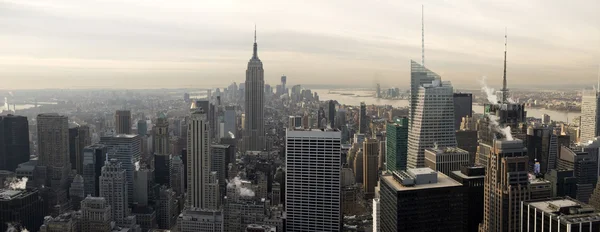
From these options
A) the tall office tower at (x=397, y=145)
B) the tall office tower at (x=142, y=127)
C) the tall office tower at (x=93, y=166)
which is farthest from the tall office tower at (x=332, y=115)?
the tall office tower at (x=93, y=166)

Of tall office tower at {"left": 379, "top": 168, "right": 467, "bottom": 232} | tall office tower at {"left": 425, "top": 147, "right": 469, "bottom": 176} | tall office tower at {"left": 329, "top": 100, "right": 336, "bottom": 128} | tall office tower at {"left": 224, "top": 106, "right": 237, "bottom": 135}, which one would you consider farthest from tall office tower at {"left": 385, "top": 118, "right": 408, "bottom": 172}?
tall office tower at {"left": 224, "top": 106, "right": 237, "bottom": 135}

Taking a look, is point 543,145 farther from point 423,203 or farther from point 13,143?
point 13,143

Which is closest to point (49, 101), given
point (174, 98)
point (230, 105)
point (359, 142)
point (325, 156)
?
point (174, 98)

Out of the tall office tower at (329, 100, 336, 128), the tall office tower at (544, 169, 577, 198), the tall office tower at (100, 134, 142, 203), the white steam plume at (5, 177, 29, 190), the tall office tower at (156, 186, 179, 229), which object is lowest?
the tall office tower at (156, 186, 179, 229)

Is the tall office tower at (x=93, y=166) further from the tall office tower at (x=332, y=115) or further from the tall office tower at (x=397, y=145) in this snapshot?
the tall office tower at (x=397, y=145)

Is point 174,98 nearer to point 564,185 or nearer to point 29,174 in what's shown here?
point 29,174

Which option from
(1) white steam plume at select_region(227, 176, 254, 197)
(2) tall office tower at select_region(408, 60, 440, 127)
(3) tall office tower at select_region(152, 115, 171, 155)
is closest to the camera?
(2) tall office tower at select_region(408, 60, 440, 127)

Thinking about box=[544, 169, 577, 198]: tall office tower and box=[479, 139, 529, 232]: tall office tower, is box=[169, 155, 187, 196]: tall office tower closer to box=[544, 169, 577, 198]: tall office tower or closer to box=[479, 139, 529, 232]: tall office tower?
box=[479, 139, 529, 232]: tall office tower
